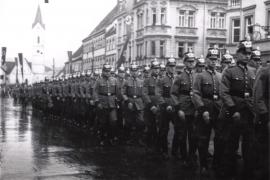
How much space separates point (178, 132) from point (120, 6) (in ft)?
205

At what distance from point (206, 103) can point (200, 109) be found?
0.24m

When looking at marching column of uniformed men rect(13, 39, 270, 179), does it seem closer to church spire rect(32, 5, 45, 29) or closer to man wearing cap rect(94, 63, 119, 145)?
man wearing cap rect(94, 63, 119, 145)

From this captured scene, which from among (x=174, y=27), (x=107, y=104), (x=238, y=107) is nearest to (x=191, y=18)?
(x=174, y=27)

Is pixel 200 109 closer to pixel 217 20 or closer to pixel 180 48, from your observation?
pixel 180 48

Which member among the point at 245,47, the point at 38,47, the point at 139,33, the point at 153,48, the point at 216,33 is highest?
the point at 38,47

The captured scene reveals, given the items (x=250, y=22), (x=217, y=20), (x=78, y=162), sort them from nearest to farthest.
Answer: (x=78, y=162)
(x=250, y=22)
(x=217, y=20)

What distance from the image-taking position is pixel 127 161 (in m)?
9.34

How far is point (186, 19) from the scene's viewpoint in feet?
179

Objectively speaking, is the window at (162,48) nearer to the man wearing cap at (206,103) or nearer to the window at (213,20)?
the window at (213,20)

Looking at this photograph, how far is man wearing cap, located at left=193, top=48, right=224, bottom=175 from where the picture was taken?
8375mm

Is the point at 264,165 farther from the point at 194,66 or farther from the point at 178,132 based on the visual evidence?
the point at 194,66

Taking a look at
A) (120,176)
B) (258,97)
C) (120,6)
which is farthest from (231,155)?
(120,6)

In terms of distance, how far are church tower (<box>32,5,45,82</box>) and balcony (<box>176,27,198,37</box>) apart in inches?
3707

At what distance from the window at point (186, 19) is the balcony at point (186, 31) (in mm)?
566
